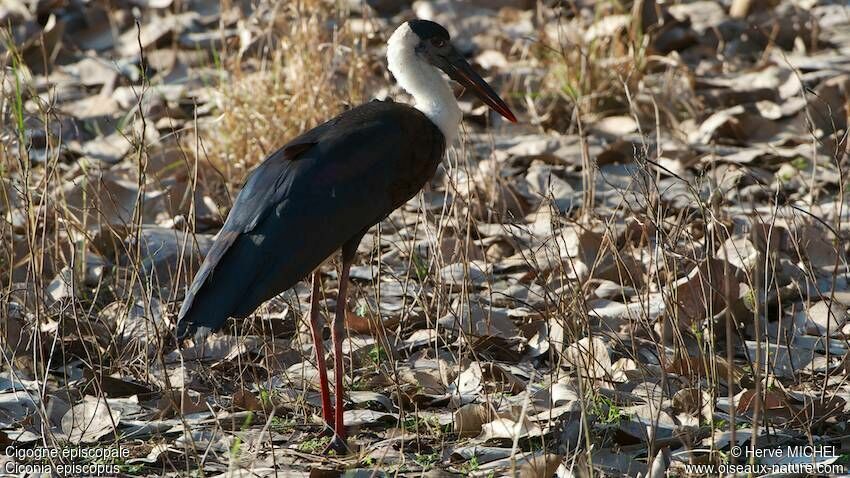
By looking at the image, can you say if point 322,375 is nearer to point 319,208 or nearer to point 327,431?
point 327,431

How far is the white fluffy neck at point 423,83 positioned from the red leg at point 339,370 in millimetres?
681

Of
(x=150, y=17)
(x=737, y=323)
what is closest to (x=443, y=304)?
(x=737, y=323)

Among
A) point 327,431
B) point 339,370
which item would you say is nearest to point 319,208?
point 339,370

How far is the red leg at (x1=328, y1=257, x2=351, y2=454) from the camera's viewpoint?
3.67 metres

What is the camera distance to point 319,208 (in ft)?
12.5

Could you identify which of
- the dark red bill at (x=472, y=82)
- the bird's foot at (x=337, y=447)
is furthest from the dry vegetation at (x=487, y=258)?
the dark red bill at (x=472, y=82)

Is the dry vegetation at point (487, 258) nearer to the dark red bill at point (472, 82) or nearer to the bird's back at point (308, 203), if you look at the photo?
the bird's back at point (308, 203)

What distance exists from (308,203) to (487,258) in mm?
1111

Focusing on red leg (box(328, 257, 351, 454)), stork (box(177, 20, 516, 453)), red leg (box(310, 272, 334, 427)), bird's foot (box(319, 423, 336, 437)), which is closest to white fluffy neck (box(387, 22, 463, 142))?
stork (box(177, 20, 516, 453))

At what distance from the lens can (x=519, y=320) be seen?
455cm

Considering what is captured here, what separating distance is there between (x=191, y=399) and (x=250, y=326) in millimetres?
466

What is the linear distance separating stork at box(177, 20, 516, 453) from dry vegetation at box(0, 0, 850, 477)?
0.56ft

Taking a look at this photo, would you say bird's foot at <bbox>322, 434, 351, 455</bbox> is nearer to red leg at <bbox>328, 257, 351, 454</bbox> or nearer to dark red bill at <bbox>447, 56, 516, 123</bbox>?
red leg at <bbox>328, 257, 351, 454</bbox>

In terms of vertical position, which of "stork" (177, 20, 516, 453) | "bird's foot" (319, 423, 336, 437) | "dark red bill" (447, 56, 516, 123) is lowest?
"bird's foot" (319, 423, 336, 437)
